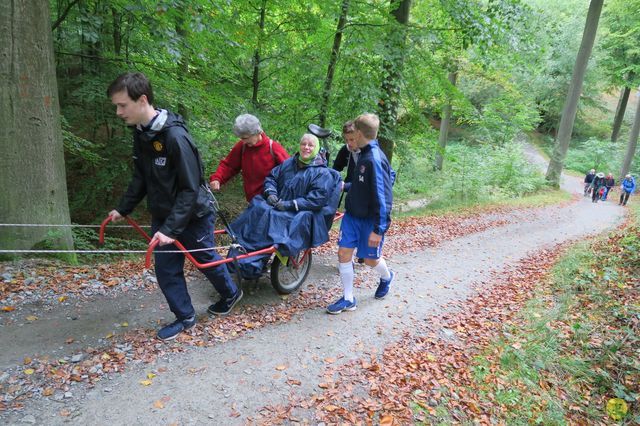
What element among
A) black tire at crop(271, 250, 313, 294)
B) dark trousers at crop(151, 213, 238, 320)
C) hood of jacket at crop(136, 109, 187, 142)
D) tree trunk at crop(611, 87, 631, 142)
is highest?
tree trunk at crop(611, 87, 631, 142)

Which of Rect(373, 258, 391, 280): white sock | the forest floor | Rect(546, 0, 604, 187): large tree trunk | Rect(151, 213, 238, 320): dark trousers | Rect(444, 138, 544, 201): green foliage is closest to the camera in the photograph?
the forest floor

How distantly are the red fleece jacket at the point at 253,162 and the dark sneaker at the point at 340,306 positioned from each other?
1746 millimetres

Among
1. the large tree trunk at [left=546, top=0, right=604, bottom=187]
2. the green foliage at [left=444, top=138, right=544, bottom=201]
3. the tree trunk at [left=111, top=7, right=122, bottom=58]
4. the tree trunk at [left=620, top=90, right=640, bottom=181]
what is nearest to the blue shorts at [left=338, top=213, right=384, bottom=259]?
the tree trunk at [left=111, top=7, right=122, bottom=58]

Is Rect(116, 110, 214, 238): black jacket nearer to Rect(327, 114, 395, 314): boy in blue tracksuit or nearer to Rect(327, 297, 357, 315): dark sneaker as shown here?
Rect(327, 114, 395, 314): boy in blue tracksuit

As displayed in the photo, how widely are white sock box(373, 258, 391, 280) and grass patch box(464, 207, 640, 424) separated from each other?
136cm

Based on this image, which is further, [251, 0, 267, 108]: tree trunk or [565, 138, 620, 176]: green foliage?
[565, 138, 620, 176]: green foliage

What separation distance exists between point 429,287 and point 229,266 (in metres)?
2.93

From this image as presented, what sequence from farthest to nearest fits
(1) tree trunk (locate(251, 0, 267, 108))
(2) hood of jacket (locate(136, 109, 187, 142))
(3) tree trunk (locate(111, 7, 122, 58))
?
(1) tree trunk (locate(251, 0, 267, 108))
(3) tree trunk (locate(111, 7, 122, 58))
(2) hood of jacket (locate(136, 109, 187, 142))

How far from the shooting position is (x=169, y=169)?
3.03 m

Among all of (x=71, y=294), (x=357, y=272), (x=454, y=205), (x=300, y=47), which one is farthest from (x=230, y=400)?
(x=454, y=205)

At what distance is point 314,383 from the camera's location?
3135 mm

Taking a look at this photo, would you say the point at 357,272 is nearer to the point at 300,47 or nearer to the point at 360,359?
the point at 360,359

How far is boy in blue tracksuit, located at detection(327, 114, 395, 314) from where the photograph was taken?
12.8 feet

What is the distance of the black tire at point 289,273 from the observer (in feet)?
14.2
